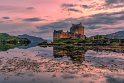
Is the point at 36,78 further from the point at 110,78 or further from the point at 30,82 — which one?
the point at 110,78

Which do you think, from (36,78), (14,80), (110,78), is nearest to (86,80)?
(110,78)

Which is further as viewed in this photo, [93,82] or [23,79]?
[23,79]

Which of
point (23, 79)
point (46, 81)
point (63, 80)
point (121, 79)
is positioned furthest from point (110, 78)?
point (23, 79)

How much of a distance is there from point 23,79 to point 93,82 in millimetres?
12117

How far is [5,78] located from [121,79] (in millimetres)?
20486

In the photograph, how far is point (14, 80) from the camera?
43.7m

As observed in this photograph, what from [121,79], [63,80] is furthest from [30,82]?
[121,79]

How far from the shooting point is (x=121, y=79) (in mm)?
44969

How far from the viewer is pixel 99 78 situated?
4569 centimetres

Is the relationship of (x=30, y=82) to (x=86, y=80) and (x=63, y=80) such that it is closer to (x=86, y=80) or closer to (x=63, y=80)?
(x=63, y=80)

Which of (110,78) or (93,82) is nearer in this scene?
(93,82)

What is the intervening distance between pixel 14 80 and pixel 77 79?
1076 centimetres

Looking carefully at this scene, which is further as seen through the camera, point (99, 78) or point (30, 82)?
point (99, 78)

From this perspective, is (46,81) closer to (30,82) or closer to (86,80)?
(30,82)
